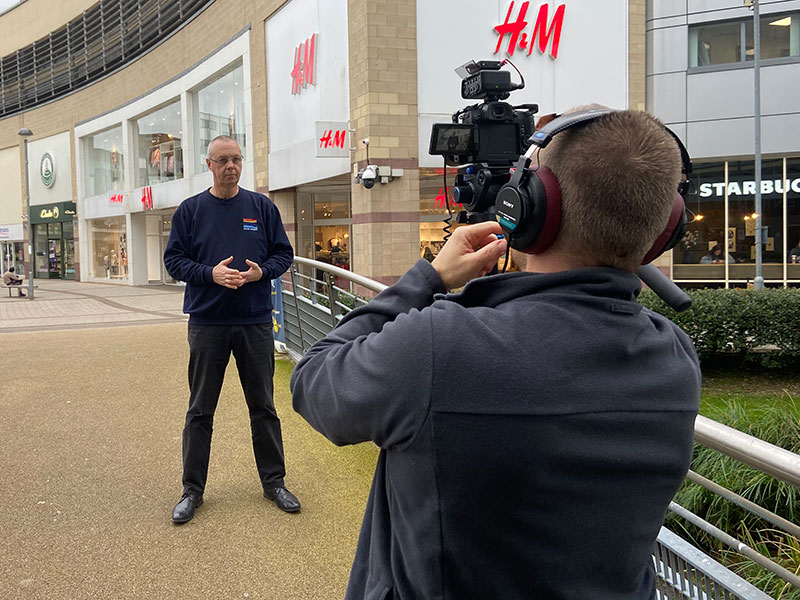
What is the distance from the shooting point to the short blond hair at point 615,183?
3.44 ft

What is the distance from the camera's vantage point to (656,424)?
1.08 metres

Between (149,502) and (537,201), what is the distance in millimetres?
3459

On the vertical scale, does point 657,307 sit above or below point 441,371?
below

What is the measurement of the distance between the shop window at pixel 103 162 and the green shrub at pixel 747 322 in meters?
28.9

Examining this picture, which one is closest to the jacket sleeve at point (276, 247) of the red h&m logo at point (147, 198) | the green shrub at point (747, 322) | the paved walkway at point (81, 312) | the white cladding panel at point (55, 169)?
the green shrub at point (747, 322)

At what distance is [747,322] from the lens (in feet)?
28.1

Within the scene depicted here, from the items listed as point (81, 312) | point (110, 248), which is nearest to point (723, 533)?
point (81, 312)

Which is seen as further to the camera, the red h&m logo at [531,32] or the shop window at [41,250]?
the shop window at [41,250]

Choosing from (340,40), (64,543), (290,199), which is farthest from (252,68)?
(64,543)

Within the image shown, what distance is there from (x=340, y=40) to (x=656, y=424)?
16.0 meters

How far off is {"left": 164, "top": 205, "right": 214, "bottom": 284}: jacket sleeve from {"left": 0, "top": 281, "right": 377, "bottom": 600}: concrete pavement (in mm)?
1302

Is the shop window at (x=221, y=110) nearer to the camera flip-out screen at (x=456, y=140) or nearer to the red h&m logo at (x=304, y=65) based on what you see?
the red h&m logo at (x=304, y=65)

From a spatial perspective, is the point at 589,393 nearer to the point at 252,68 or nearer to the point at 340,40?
the point at 340,40

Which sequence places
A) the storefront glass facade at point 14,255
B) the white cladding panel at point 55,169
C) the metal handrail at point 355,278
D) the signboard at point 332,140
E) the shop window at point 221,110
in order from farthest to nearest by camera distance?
the storefront glass facade at point 14,255 < the white cladding panel at point 55,169 < the shop window at point 221,110 < the signboard at point 332,140 < the metal handrail at point 355,278
